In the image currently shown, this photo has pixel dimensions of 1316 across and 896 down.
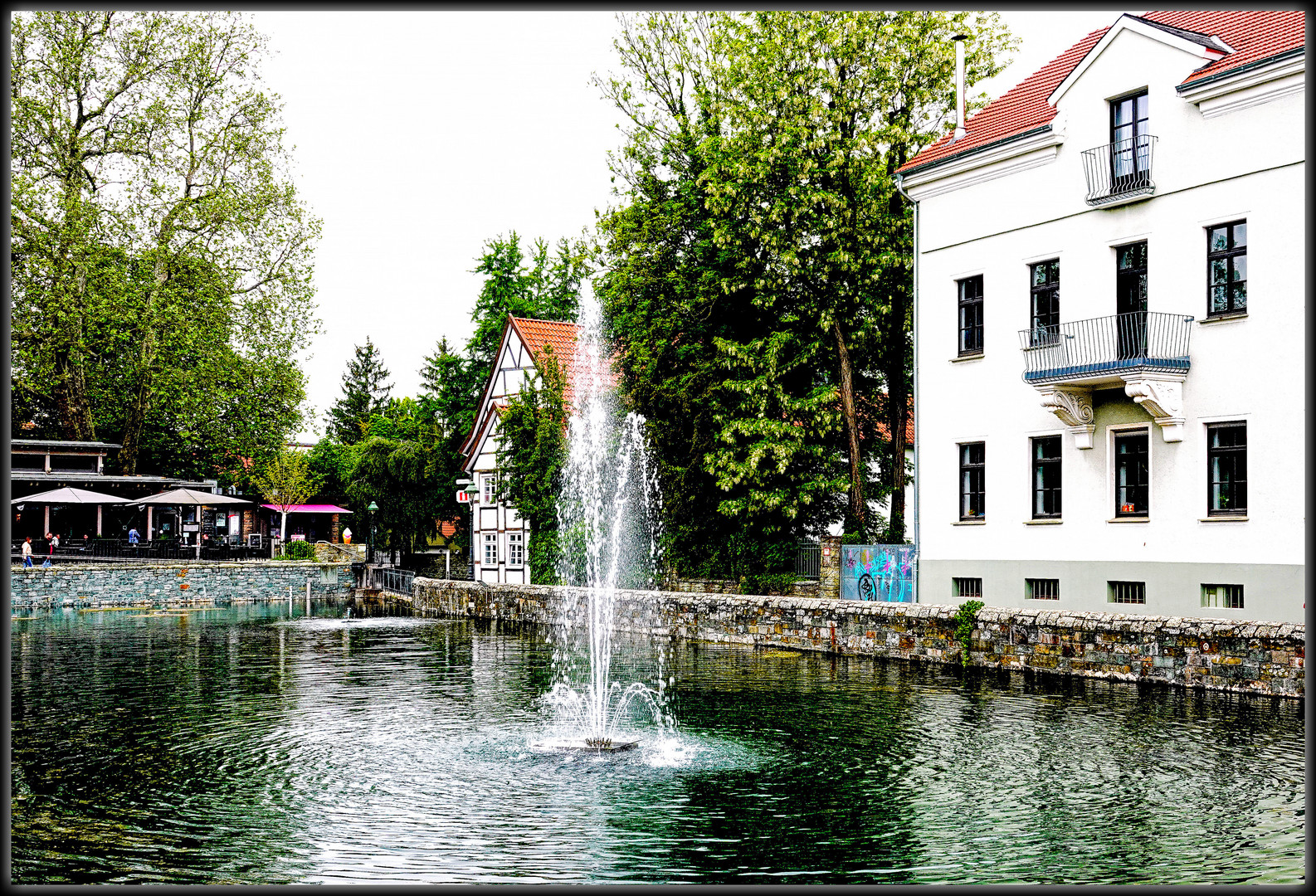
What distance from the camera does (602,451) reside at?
36.3 m

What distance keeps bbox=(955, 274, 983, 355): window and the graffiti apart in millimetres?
4813

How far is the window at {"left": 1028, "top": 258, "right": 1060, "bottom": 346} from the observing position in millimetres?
25125

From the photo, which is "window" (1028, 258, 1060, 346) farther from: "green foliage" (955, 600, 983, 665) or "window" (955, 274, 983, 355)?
"green foliage" (955, 600, 983, 665)

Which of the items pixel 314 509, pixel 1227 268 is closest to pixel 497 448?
pixel 1227 268

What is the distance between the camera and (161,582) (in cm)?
4684

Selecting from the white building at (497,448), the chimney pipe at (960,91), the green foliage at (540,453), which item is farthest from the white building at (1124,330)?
the white building at (497,448)

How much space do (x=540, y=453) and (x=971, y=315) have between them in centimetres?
1520

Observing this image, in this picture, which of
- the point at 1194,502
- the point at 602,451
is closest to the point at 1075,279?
the point at 1194,502

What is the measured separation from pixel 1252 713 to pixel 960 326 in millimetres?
12796

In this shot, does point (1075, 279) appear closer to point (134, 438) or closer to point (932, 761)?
point (932, 761)

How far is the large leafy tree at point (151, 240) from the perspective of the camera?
157ft

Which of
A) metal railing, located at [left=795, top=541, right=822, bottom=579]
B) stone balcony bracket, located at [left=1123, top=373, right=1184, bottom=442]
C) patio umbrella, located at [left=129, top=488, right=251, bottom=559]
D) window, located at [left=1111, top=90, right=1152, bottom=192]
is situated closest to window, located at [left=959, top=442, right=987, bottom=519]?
stone balcony bracket, located at [left=1123, top=373, right=1184, bottom=442]

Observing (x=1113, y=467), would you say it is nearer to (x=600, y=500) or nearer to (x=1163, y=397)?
(x=1163, y=397)

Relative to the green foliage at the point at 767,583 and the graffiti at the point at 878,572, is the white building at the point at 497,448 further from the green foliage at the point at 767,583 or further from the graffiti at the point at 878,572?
the graffiti at the point at 878,572
